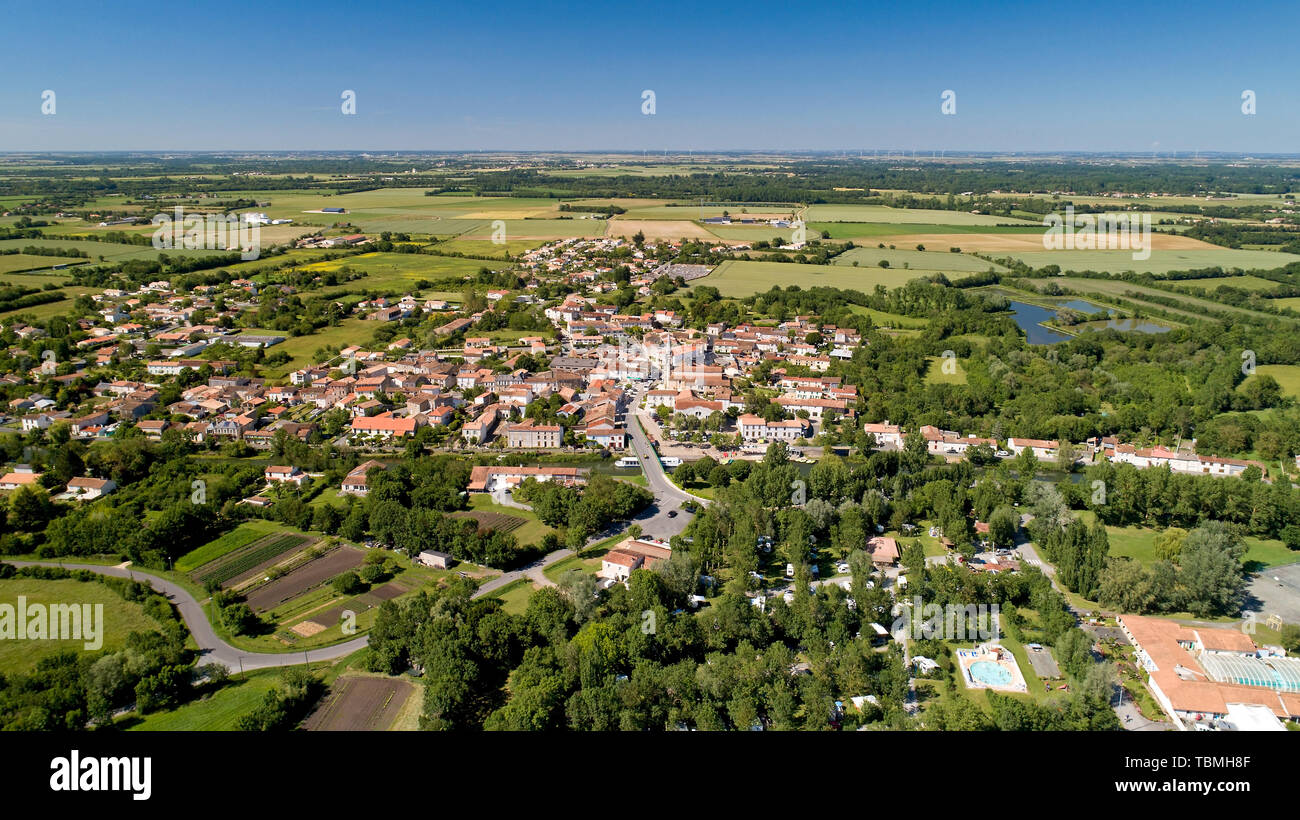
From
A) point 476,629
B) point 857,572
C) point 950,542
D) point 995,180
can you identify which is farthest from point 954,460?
point 995,180

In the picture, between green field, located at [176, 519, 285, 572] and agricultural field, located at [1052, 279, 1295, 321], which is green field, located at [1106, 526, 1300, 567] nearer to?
green field, located at [176, 519, 285, 572]

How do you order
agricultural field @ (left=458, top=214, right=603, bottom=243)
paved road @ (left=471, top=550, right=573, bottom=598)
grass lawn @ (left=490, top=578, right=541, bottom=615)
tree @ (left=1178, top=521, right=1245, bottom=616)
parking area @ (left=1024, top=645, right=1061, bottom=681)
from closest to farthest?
parking area @ (left=1024, top=645, right=1061, bottom=681), tree @ (left=1178, top=521, right=1245, bottom=616), grass lawn @ (left=490, top=578, right=541, bottom=615), paved road @ (left=471, top=550, right=573, bottom=598), agricultural field @ (left=458, top=214, right=603, bottom=243)

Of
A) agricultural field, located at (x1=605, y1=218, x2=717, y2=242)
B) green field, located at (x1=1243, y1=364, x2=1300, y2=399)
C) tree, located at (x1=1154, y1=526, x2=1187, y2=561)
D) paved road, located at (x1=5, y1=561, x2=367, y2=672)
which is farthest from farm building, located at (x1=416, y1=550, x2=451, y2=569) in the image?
agricultural field, located at (x1=605, y1=218, x2=717, y2=242)

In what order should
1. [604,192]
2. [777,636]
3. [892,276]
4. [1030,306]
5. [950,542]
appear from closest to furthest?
1. [777,636]
2. [950,542]
3. [1030,306]
4. [892,276]
5. [604,192]

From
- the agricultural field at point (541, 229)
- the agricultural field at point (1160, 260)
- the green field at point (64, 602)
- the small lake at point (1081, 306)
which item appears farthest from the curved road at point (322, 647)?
the agricultural field at point (541, 229)
